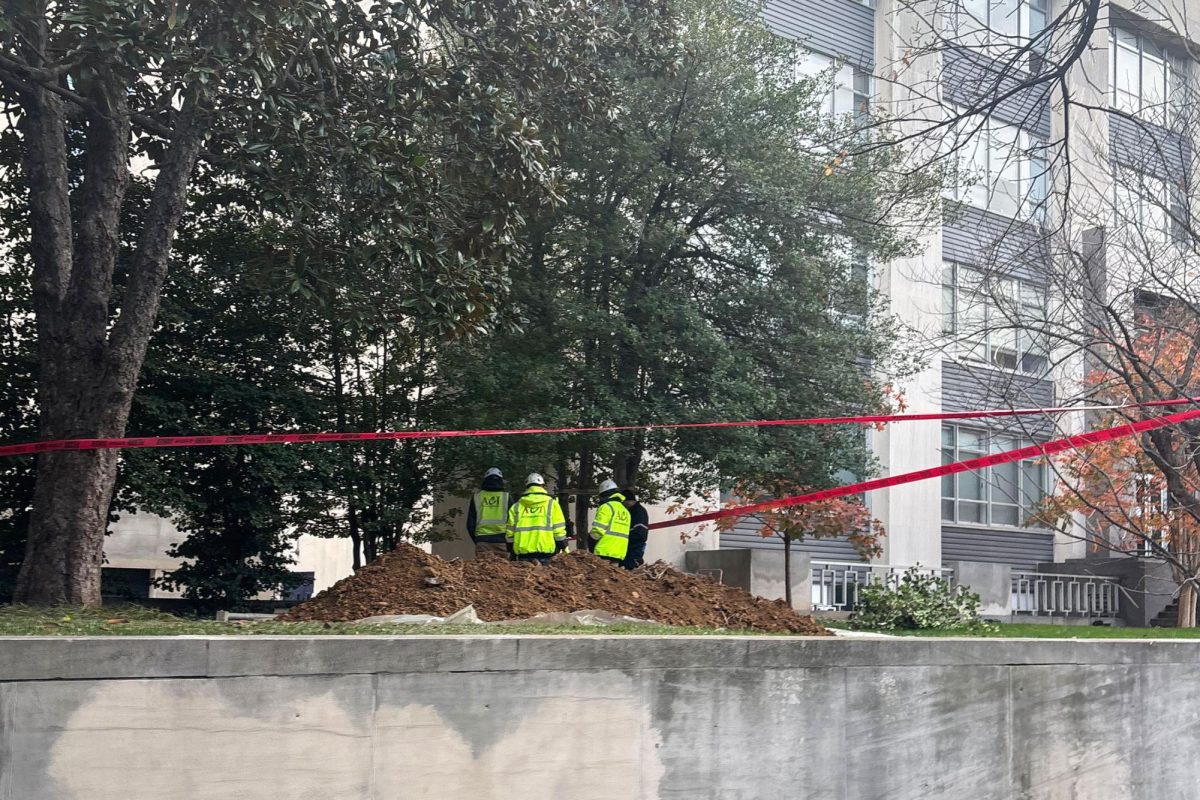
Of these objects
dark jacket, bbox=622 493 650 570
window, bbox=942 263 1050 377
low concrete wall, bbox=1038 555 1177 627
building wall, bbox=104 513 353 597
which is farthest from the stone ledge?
low concrete wall, bbox=1038 555 1177 627

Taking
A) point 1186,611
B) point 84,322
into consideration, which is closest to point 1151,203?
point 84,322

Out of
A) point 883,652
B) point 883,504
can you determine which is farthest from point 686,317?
point 883,504

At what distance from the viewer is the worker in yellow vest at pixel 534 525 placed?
478 inches

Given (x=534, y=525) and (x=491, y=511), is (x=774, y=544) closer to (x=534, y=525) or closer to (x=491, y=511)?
(x=491, y=511)

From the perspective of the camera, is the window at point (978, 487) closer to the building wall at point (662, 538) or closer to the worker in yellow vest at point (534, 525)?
the building wall at point (662, 538)

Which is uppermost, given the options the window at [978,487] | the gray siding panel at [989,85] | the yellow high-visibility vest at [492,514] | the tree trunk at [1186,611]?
the gray siding panel at [989,85]

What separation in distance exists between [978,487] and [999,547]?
1362 mm

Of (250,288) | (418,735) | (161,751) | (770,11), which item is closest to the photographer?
(161,751)

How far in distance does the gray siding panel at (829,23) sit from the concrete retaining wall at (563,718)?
18445 mm

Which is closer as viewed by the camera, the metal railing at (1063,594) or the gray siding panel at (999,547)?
the metal railing at (1063,594)

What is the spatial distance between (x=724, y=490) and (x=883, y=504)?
403 inches

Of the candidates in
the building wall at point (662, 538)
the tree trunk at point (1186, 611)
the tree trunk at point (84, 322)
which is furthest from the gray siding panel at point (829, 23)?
the tree trunk at point (84, 322)

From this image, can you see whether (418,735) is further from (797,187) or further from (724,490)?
(797,187)

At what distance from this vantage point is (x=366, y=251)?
467 inches
